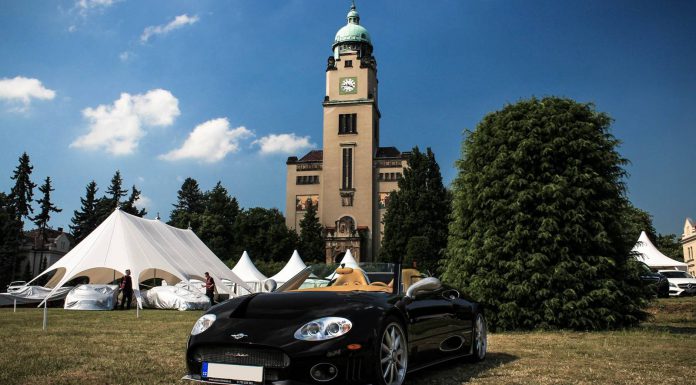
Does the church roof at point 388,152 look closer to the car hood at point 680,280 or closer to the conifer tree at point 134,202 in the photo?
the conifer tree at point 134,202

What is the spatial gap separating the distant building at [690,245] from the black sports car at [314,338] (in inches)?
3128

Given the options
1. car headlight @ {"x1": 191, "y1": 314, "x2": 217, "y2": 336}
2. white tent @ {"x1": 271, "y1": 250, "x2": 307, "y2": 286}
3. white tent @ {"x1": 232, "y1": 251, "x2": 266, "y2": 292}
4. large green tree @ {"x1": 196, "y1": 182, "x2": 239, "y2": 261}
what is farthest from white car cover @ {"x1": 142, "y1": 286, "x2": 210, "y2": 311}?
→ large green tree @ {"x1": 196, "y1": 182, "x2": 239, "y2": 261}

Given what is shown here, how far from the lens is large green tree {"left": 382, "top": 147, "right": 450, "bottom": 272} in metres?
69.0

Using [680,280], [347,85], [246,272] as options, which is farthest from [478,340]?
[347,85]

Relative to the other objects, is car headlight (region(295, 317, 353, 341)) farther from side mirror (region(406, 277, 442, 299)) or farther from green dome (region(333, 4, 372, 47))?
green dome (region(333, 4, 372, 47))

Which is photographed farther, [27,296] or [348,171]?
[348,171]

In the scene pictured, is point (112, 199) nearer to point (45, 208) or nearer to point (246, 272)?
point (45, 208)

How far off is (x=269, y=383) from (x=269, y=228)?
7480cm

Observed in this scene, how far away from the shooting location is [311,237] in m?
78.8

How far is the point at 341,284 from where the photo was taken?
649cm

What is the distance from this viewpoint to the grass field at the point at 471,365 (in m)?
5.74

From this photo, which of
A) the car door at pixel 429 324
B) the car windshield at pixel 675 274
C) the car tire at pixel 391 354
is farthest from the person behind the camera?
the car windshield at pixel 675 274

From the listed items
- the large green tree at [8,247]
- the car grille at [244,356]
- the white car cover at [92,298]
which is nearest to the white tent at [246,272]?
the white car cover at [92,298]

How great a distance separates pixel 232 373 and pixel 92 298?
2126 cm
